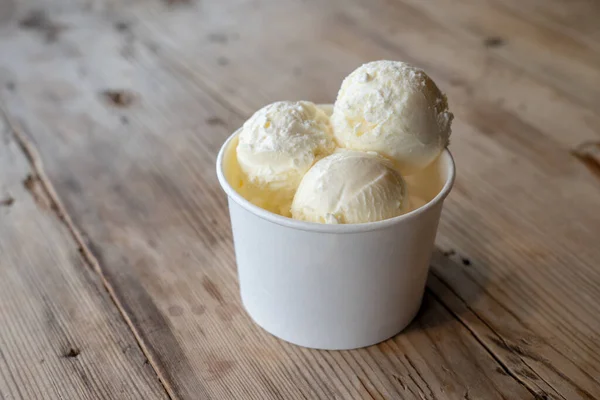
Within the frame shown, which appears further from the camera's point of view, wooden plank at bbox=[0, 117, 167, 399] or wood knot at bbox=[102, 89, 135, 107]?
wood knot at bbox=[102, 89, 135, 107]

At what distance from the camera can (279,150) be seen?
66cm

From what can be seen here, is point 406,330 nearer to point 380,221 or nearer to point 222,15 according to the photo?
point 380,221

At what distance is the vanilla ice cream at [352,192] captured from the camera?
2.01 feet

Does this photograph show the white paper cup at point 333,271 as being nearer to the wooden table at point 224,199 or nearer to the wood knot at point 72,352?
the wooden table at point 224,199

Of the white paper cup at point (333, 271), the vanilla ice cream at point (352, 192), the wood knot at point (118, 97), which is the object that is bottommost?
the wood knot at point (118, 97)

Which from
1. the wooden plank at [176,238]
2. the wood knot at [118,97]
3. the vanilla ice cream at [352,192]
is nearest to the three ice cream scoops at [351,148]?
the vanilla ice cream at [352,192]

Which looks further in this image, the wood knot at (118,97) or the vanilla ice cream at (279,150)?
the wood knot at (118,97)

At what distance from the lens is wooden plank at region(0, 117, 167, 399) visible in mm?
665

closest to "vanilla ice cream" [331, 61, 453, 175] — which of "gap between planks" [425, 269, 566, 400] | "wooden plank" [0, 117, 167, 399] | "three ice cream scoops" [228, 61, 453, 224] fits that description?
"three ice cream scoops" [228, 61, 453, 224]

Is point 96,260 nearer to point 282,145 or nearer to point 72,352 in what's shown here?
point 72,352

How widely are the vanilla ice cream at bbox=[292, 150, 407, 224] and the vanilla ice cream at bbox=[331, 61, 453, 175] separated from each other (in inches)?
1.2

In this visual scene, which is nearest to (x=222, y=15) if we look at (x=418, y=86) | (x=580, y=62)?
(x=580, y=62)

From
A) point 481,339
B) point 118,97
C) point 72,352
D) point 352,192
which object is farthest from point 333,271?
point 118,97

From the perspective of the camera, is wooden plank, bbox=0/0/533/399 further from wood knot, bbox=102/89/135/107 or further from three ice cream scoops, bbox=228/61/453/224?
three ice cream scoops, bbox=228/61/453/224
